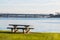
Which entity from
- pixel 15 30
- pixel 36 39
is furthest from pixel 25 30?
pixel 36 39

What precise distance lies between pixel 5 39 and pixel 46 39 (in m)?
2.61

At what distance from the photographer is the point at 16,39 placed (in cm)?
1568

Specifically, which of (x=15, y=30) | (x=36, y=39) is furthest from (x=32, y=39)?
(x=15, y=30)

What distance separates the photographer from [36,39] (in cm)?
1587

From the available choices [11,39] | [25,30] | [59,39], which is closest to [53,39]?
[59,39]

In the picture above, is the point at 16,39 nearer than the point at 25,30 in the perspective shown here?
Yes

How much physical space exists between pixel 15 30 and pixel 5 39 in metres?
6.15

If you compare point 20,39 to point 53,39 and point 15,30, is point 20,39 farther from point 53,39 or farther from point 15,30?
point 15,30

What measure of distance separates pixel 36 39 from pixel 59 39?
152cm

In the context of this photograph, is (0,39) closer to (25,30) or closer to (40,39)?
(40,39)

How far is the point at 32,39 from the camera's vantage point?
1581 cm

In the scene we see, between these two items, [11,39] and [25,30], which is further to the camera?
[25,30]

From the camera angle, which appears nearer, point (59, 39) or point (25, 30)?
point (59, 39)

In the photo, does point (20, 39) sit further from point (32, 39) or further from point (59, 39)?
point (59, 39)
